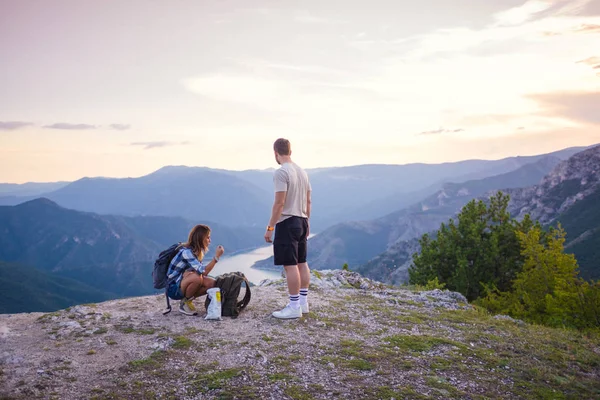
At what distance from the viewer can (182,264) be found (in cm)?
873

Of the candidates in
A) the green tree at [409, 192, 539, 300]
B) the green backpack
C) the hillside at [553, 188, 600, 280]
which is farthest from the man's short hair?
the hillside at [553, 188, 600, 280]

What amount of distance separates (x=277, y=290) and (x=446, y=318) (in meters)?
5.00

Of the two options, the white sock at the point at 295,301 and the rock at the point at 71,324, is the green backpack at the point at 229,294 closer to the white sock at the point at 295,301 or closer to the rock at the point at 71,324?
the white sock at the point at 295,301

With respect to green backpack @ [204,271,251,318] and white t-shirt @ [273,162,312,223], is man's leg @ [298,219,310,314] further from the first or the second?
green backpack @ [204,271,251,318]

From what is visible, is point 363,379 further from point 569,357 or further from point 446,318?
point 446,318

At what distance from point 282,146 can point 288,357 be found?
4.02 metres

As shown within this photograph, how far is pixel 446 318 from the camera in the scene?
31.1 feet

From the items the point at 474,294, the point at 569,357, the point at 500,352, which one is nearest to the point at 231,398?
the point at 500,352

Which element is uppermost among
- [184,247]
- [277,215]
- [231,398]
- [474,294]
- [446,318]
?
[277,215]

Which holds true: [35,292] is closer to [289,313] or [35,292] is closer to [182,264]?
[182,264]

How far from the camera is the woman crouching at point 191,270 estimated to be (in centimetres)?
861

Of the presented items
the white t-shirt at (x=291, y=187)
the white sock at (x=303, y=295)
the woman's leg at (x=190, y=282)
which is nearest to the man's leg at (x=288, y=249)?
the white t-shirt at (x=291, y=187)

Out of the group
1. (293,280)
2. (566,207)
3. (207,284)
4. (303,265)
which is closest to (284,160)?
(303,265)

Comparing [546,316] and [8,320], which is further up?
[8,320]
